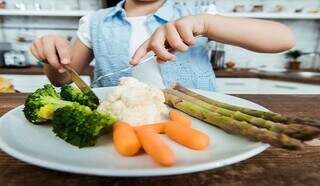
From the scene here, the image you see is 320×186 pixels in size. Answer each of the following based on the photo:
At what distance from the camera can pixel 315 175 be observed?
40 cm

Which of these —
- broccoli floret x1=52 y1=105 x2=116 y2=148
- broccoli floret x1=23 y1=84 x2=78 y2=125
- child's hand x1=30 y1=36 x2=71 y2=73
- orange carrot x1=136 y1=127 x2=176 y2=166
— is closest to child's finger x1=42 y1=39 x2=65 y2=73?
child's hand x1=30 y1=36 x2=71 y2=73

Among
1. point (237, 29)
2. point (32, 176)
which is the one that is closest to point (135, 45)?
point (237, 29)

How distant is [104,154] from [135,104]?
146 mm

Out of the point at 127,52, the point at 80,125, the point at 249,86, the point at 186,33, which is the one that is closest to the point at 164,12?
the point at 127,52

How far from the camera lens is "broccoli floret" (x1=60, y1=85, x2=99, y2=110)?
1.89 feet

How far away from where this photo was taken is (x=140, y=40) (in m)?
1.12

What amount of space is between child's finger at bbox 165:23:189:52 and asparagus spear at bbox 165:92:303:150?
0.10 metres

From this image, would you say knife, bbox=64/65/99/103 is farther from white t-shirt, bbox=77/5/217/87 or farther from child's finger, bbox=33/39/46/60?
white t-shirt, bbox=77/5/217/87

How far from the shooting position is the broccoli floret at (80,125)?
1.34ft

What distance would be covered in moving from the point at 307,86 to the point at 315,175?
71.4 inches

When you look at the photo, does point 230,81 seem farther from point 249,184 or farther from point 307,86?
point 249,184

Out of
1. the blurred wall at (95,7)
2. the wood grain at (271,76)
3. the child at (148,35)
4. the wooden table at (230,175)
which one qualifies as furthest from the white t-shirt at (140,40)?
the blurred wall at (95,7)

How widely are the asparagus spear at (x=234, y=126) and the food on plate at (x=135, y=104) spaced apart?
4 cm

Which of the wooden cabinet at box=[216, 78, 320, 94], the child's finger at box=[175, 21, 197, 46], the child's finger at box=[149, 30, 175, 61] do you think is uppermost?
the child's finger at box=[175, 21, 197, 46]
